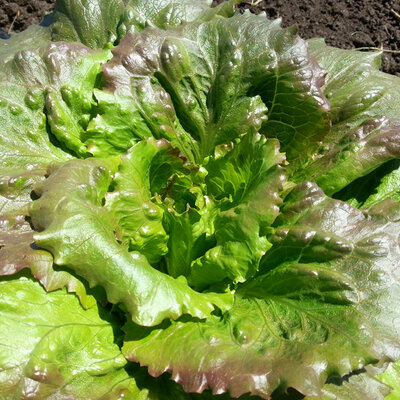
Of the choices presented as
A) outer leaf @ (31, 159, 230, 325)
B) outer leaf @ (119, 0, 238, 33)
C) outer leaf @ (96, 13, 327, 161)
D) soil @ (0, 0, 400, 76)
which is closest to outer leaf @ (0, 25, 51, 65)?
outer leaf @ (119, 0, 238, 33)

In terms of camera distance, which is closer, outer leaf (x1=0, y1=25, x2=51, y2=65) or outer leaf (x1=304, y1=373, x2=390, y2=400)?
outer leaf (x1=304, y1=373, x2=390, y2=400)

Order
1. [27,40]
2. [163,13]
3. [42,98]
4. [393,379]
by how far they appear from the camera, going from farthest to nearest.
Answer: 1. [27,40]
2. [163,13]
3. [42,98]
4. [393,379]

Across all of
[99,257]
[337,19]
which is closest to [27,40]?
[99,257]

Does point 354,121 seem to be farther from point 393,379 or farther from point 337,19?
point 337,19

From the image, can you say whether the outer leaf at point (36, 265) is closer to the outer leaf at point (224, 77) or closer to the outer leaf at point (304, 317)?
the outer leaf at point (304, 317)

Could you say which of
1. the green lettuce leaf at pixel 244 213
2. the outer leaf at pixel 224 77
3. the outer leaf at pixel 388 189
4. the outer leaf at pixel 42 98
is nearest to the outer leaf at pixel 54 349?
the green lettuce leaf at pixel 244 213

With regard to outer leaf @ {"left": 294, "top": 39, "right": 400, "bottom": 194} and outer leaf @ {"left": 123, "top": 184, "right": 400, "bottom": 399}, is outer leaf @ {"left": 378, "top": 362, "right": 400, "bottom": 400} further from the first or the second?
outer leaf @ {"left": 294, "top": 39, "right": 400, "bottom": 194}

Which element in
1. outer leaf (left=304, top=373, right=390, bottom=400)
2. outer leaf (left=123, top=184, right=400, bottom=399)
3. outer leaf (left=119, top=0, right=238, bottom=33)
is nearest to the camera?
outer leaf (left=123, top=184, right=400, bottom=399)

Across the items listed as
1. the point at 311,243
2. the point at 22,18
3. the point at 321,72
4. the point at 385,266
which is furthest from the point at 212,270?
the point at 22,18
